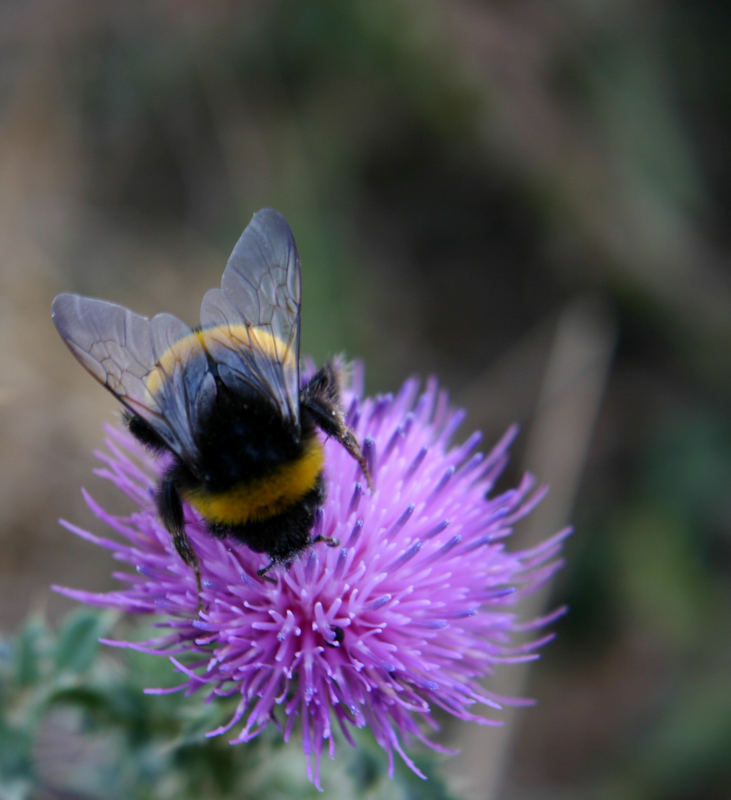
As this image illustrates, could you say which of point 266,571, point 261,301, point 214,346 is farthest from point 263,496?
point 261,301

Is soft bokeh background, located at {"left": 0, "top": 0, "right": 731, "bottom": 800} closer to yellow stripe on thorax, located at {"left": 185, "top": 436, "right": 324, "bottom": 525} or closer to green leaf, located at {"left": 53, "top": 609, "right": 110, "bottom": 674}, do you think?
green leaf, located at {"left": 53, "top": 609, "right": 110, "bottom": 674}

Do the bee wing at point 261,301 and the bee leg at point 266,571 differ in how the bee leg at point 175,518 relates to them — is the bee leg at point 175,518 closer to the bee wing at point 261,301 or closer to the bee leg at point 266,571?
the bee leg at point 266,571

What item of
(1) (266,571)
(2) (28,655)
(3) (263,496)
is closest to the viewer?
(3) (263,496)

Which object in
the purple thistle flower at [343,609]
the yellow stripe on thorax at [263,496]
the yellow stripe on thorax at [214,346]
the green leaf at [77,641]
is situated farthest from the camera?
the green leaf at [77,641]

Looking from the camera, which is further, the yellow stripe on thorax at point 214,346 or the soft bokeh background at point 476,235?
the soft bokeh background at point 476,235

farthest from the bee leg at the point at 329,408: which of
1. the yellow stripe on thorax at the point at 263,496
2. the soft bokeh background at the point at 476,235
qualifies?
the soft bokeh background at the point at 476,235

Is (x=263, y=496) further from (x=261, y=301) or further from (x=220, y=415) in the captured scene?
(x=261, y=301)

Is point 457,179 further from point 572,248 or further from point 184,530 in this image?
point 184,530

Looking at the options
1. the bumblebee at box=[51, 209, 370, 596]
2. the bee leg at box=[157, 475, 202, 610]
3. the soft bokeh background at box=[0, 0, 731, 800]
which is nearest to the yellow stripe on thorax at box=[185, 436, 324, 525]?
the bumblebee at box=[51, 209, 370, 596]

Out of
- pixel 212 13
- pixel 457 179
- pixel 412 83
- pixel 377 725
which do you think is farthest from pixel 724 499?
pixel 212 13
